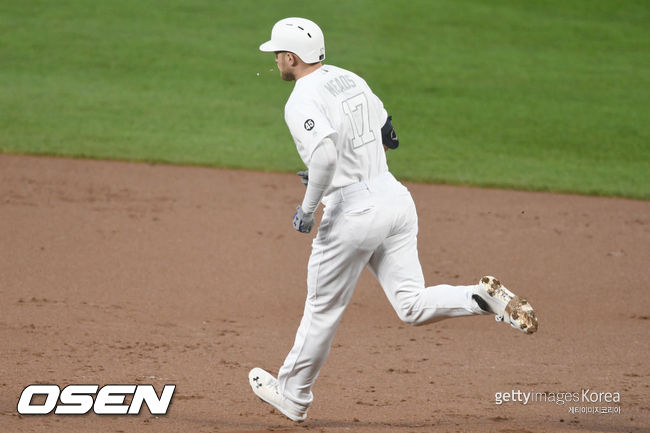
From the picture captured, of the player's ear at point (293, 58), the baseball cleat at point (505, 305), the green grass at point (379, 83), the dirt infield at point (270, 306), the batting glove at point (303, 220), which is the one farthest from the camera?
the green grass at point (379, 83)

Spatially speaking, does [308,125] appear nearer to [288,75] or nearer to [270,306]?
[288,75]

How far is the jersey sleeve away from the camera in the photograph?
4844mm

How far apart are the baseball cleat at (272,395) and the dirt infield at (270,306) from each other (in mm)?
118

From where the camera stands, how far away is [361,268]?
519cm

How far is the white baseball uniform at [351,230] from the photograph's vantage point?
502cm

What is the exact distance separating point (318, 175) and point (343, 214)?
33 cm

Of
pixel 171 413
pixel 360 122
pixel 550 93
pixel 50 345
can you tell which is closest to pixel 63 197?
pixel 50 345

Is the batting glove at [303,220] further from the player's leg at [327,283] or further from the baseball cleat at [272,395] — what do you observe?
the baseball cleat at [272,395]

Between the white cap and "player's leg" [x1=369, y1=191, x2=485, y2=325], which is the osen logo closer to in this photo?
"player's leg" [x1=369, y1=191, x2=485, y2=325]

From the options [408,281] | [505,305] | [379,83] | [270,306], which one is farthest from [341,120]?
[379,83]

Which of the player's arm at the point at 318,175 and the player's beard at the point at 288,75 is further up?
the player's beard at the point at 288,75

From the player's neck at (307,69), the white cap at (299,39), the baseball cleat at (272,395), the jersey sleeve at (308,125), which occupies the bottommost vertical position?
the baseball cleat at (272,395)

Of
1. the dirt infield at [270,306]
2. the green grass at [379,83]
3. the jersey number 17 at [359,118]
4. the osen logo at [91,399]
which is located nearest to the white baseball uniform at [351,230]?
the jersey number 17 at [359,118]

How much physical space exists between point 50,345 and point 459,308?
319 cm
